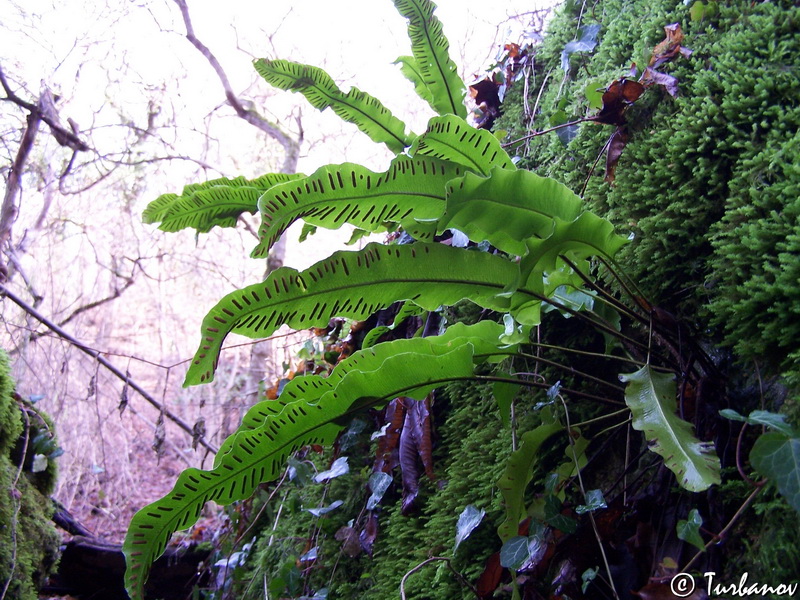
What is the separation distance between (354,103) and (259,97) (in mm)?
3200

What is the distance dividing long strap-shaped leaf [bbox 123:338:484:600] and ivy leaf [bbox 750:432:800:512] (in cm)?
34

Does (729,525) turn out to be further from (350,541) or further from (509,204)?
(350,541)

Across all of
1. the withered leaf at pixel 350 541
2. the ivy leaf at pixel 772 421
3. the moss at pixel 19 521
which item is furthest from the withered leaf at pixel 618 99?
the moss at pixel 19 521

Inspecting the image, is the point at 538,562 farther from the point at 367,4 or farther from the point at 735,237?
the point at 367,4

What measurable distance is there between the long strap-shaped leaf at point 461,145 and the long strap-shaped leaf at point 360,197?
5cm

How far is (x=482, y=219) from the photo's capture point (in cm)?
74

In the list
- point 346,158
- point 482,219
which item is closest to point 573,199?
point 482,219

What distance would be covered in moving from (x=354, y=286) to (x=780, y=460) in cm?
56

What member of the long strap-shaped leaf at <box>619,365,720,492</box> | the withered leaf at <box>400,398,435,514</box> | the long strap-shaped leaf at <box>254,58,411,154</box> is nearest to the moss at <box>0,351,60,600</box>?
the withered leaf at <box>400,398,435,514</box>

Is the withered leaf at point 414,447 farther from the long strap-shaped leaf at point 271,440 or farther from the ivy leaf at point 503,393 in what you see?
the long strap-shaped leaf at point 271,440

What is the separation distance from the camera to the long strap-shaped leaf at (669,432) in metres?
0.56

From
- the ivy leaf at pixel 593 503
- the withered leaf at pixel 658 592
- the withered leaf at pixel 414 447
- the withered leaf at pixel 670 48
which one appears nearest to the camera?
the withered leaf at pixel 658 592

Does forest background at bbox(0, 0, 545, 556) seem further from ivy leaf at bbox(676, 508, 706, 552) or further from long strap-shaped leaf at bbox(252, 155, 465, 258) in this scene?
ivy leaf at bbox(676, 508, 706, 552)

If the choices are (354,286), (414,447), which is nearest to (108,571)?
(414,447)
